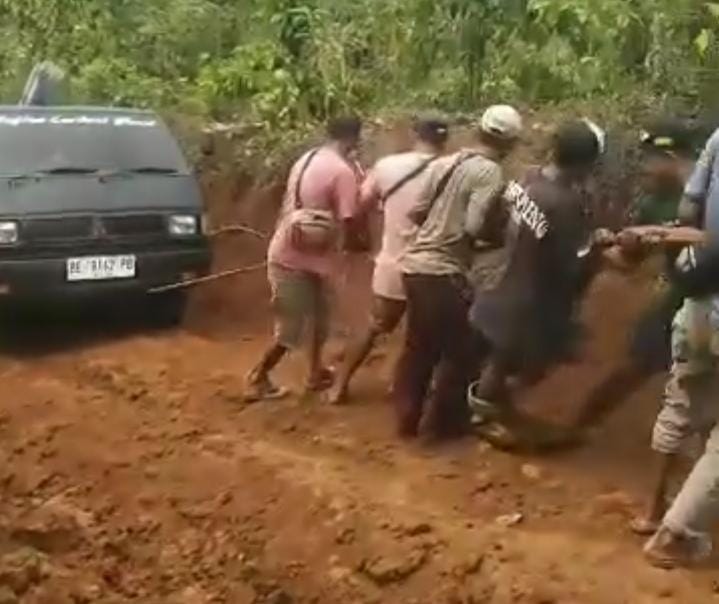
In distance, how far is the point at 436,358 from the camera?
25.5 feet

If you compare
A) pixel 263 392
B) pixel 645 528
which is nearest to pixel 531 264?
pixel 645 528

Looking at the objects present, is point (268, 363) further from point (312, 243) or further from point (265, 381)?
point (312, 243)

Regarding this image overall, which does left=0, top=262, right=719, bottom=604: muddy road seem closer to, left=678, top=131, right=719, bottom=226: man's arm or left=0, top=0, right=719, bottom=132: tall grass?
left=678, top=131, right=719, bottom=226: man's arm

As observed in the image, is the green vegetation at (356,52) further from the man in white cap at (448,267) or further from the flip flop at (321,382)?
the flip flop at (321,382)

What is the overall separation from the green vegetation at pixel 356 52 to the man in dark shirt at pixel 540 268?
2947mm

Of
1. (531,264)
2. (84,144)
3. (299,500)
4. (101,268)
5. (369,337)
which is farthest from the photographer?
(84,144)

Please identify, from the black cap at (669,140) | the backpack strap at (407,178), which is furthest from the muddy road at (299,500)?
the black cap at (669,140)

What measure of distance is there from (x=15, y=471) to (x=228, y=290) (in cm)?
397

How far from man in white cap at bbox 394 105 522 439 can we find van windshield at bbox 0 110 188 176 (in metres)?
3.43

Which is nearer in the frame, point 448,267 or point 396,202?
point 448,267

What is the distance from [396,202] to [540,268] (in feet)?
3.19

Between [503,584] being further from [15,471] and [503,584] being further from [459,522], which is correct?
[15,471]

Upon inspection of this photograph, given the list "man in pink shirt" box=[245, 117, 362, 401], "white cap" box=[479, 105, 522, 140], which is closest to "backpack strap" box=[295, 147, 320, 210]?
"man in pink shirt" box=[245, 117, 362, 401]

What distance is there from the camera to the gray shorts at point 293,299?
8.69 m
